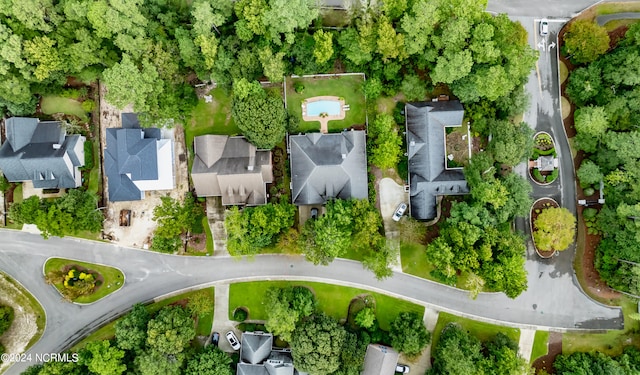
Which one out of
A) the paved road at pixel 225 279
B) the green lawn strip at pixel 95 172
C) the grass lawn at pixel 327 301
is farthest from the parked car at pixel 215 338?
the green lawn strip at pixel 95 172

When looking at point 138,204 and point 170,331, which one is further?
point 138,204

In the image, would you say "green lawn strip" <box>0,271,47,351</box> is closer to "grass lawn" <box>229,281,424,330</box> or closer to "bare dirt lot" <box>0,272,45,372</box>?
"bare dirt lot" <box>0,272,45,372</box>

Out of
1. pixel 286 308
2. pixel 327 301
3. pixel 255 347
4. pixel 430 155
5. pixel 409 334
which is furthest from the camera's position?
pixel 327 301

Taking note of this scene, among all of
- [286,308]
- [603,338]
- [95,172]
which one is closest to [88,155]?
[95,172]

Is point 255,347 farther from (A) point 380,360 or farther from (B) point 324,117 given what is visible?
(B) point 324,117

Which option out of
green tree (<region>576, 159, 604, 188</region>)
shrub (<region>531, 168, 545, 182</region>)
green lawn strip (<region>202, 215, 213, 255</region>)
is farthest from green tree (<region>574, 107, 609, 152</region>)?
green lawn strip (<region>202, 215, 213, 255</region>)

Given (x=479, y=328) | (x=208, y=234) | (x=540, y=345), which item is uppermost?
(x=208, y=234)

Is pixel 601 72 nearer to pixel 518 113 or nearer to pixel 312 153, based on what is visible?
pixel 518 113
